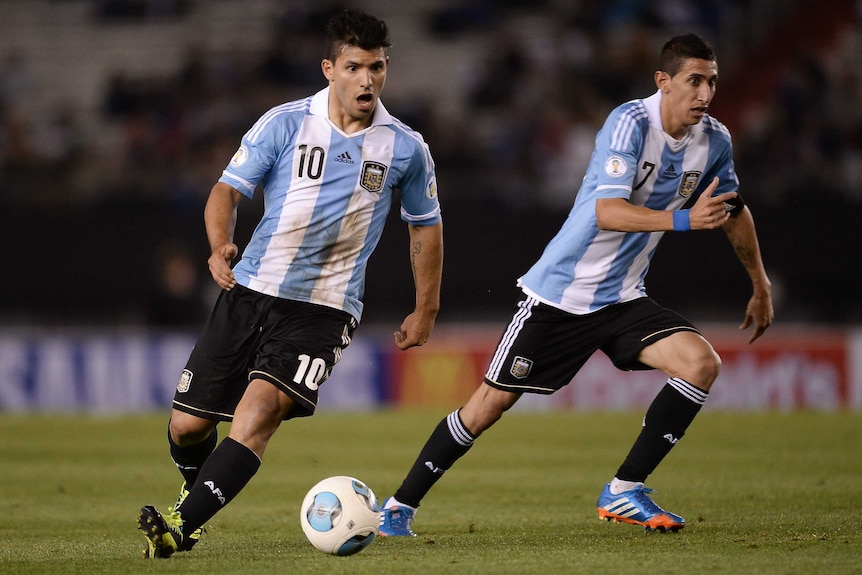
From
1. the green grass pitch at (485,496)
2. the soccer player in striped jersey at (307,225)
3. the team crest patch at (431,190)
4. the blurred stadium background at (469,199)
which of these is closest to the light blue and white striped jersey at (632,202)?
the team crest patch at (431,190)

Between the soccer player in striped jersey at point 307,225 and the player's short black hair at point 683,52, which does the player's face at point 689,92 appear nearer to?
the player's short black hair at point 683,52

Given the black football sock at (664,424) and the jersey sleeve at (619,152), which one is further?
the black football sock at (664,424)

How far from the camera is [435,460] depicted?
21.3 feet

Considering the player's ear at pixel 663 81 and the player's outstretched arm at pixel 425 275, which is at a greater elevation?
the player's ear at pixel 663 81

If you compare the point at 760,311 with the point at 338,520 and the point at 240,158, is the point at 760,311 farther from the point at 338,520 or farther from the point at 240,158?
the point at 240,158

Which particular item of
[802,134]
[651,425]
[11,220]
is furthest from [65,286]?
[651,425]

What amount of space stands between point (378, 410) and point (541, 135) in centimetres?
416

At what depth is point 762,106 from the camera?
58.6 feet

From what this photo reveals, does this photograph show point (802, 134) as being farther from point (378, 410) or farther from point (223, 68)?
point (223, 68)

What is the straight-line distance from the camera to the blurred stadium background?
586 inches

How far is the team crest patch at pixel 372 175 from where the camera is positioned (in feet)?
19.3

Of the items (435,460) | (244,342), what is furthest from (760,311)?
(244,342)

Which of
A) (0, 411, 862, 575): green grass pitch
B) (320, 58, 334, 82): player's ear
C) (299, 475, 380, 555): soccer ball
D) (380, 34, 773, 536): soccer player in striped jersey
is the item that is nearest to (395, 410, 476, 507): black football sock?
(380, 34, 773, 536): soccer player in striped jersey

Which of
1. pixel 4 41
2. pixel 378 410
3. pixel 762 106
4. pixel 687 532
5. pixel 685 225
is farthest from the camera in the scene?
pixel 4 41
